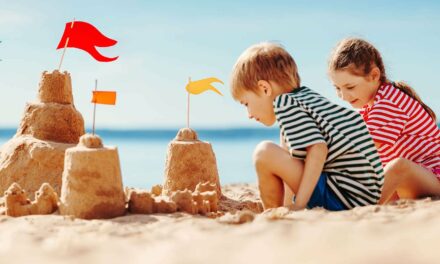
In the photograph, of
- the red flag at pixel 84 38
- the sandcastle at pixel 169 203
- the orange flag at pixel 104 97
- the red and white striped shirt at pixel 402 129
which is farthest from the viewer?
the red flag at pixel 84 38

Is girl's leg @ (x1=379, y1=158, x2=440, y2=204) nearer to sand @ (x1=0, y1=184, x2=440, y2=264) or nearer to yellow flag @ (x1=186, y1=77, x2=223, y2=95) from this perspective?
sand @ (x1=0, y1=184, x2=440, y2=264)

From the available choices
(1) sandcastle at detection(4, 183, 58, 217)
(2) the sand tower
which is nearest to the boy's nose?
(2) the sand tower

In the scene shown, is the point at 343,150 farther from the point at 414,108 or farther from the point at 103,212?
the point at 103,212

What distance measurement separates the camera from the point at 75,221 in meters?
2.97

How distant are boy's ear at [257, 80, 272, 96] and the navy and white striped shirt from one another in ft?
0.48

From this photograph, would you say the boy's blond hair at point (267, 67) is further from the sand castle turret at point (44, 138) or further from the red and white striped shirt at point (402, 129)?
the sand castle turret at point (44, 138)

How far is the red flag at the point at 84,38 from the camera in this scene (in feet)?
15.8

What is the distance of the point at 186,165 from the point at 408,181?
2.28 m

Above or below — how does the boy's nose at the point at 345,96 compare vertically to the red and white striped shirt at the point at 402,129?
above

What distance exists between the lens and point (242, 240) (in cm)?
209

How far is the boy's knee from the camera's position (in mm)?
3170

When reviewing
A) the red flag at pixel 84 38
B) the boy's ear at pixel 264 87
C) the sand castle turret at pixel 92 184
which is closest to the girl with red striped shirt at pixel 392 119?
the boy's ear at pixel 264 87

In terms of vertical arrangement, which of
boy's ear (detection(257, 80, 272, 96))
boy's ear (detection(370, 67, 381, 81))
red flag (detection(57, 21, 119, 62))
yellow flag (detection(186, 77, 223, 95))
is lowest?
boy's ear (detection(257, 80, 272, 96))

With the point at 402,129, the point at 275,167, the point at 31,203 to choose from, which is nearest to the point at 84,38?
the point at 31,203
